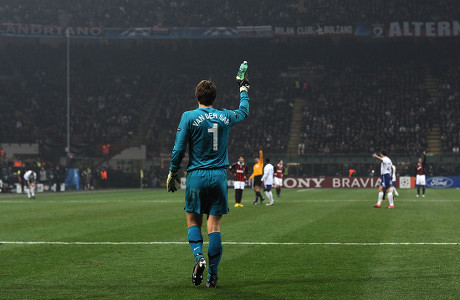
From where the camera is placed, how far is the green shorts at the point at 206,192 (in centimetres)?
783

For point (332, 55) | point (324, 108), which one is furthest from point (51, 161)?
point (332, 55)

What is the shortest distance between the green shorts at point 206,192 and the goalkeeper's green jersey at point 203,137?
0.10 m

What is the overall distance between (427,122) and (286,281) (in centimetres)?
5465

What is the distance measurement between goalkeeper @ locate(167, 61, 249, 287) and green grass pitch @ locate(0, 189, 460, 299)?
59 cm

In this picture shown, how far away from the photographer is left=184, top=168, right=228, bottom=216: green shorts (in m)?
7.83

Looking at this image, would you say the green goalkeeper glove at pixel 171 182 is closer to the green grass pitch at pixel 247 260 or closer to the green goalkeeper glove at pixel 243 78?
the green grass pitch at pixel 247 260

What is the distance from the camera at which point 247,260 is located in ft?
34.4

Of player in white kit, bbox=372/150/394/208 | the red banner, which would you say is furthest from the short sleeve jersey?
the red banner

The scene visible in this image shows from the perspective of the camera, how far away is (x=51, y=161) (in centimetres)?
5800

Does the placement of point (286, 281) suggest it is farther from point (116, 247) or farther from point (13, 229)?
point (13, 229)

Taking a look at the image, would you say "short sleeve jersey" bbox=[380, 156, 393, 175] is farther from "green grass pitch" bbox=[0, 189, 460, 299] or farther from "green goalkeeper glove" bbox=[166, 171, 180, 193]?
"green goalkeeper glove" bbox=[166, 171, 180, 193]

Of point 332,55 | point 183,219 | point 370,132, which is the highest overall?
point 332,55

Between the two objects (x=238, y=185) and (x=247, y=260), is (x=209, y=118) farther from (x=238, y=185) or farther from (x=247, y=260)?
(x=238, y=185)

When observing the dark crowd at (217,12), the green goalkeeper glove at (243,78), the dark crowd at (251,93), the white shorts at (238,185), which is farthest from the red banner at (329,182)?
the green goalkeeper glove at (243,78)
